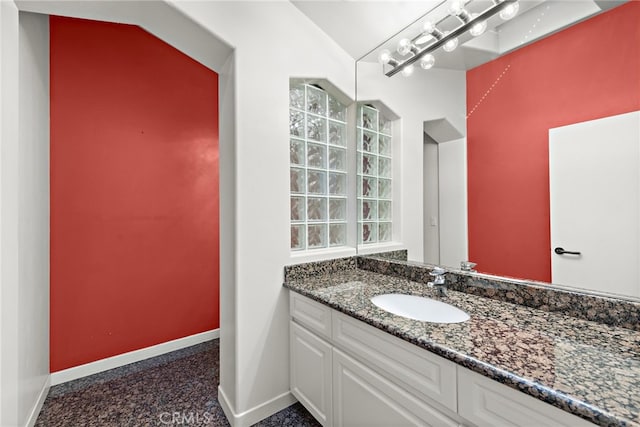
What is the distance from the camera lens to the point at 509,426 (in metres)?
0.72

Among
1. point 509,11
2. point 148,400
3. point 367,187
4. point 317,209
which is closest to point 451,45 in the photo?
point 509,11

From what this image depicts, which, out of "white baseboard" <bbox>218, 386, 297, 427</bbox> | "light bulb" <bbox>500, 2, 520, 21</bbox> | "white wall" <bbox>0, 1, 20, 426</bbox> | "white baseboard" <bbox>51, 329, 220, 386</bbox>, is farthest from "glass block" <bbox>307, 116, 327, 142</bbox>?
"white baseboard" <bbox>51, 329, 220, 386</bbox>

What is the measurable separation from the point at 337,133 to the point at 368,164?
1.06ft

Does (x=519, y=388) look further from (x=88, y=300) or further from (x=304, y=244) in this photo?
(x=88, y=300)

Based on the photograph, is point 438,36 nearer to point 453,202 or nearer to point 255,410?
point 453,202

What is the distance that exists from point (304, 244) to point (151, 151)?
59.9 inches

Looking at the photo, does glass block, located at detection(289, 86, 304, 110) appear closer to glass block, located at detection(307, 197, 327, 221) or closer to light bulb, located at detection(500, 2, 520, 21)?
glass block, located at detection(307, 197, 327, 221)

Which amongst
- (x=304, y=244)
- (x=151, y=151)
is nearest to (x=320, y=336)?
(x=304, y=244)

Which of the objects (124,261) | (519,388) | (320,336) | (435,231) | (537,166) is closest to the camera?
(519,388)

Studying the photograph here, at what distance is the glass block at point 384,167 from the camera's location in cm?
187

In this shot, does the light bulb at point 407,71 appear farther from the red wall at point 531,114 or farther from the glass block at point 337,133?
the glass block at point 337,133

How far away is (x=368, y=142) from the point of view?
2.00 meters

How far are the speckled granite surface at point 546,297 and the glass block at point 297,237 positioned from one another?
2.40ft

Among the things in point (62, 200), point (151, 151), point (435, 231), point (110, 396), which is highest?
point (151, 151)
